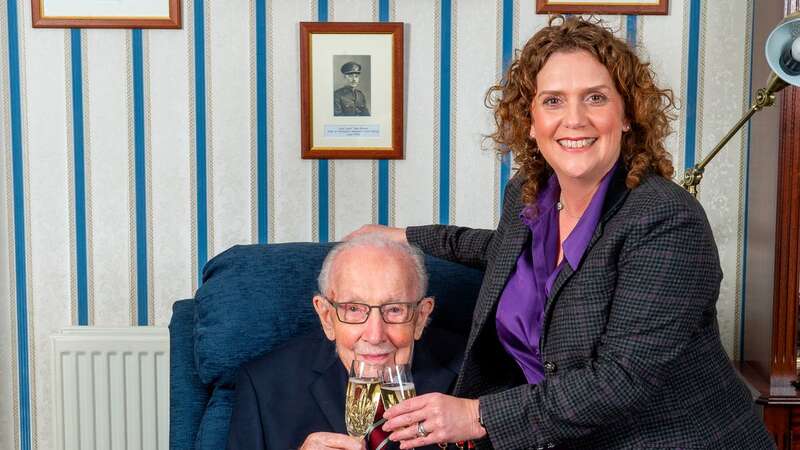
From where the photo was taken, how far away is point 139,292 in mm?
2980

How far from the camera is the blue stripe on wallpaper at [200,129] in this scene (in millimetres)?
2854

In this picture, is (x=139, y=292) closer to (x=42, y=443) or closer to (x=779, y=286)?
(x=42, y=443)

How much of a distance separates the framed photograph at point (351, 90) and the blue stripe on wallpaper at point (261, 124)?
0.41ft

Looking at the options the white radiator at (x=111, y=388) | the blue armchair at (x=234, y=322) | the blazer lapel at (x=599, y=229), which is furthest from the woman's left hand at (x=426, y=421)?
the white radiator at (x=111, y=388)

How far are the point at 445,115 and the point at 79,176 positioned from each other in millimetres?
1190

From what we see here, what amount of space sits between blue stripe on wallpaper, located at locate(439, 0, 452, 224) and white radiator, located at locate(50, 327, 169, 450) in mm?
996

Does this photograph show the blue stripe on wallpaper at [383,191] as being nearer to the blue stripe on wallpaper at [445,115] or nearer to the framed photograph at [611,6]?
the blue stripe on wallpaper at [445,115]

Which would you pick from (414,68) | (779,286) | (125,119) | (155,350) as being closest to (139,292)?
(155,350)

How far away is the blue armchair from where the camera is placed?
2.08m

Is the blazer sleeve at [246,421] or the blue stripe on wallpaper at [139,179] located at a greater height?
the blue stripe on wallpaper at [139,179]

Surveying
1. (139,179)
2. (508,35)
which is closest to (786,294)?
(508,35)

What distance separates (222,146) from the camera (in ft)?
9.52

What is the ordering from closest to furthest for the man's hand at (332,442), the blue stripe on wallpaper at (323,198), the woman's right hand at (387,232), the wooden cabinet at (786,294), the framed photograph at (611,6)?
the man's hand at (332,442) < the woman's right hand at (387,232) < the wooden cabinet at (786,294) < the framed photograph at (611,6) < the blue stripe on wallpaper at (323,198)

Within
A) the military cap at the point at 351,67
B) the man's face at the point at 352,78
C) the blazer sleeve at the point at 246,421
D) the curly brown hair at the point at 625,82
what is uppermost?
the military cap at the point at 351,67
